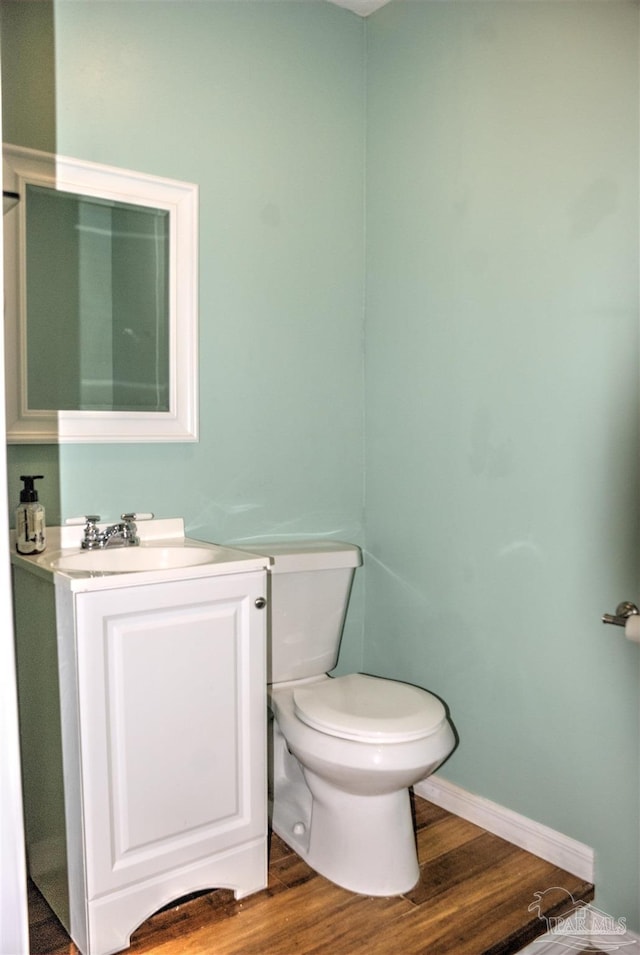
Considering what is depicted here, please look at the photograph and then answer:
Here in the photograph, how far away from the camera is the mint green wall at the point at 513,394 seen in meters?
1.79

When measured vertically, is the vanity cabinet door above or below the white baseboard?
above

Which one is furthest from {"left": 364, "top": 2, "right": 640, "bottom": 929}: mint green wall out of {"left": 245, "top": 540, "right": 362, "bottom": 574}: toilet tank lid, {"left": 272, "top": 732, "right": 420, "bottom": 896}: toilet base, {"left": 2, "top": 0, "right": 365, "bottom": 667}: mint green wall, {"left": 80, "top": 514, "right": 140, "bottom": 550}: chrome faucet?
{"left": 80, "top": 514, "right": 140, "bottom": 550}: chrome faucet

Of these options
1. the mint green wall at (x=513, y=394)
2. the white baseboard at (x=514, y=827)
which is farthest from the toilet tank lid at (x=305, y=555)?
the white baseboard at (x=514, y=827)

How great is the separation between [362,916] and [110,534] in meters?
1.10

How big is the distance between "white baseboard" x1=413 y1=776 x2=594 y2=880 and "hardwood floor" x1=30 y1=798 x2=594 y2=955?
3 cm

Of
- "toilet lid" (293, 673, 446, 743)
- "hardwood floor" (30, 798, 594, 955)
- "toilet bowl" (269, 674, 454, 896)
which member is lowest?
"hardwood floor" (30, 798, 594, 955)

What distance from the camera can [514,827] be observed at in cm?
206

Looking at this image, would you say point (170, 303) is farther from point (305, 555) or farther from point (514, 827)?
point (514, 827)

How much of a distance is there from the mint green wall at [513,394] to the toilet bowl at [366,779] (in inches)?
12.5

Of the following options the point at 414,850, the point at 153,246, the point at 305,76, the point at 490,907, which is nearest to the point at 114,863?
the point at 414,850

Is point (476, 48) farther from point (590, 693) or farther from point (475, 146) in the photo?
point (590, 693)

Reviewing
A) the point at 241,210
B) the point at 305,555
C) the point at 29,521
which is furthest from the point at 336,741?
the point at 241,210

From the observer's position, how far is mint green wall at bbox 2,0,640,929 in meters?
1.82

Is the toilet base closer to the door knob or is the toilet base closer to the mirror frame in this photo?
the door knob
